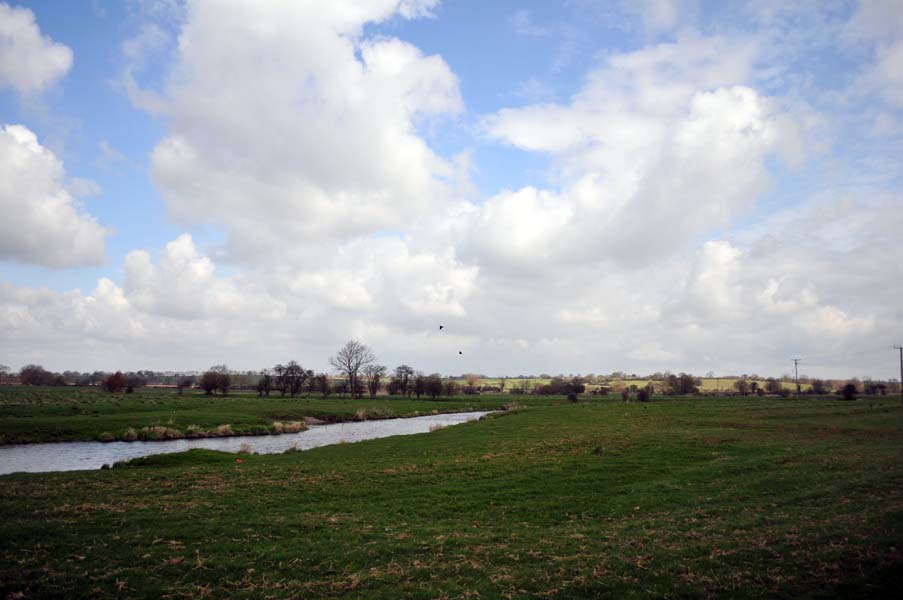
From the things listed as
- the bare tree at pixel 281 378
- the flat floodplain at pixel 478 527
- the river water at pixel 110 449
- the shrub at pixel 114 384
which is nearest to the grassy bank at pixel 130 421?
the river water at pixel 110 449

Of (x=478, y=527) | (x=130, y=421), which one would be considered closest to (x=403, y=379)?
(x=130, y=421)

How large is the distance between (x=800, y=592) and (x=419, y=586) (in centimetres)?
717

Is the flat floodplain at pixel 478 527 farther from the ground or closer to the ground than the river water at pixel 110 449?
farther from the ground

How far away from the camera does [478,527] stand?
48.9ft

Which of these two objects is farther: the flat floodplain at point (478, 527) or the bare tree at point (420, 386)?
the bare tree at point (420, 386)

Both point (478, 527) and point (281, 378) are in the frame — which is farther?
point (281, 378)

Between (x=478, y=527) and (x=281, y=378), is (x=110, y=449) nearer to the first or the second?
(x=478, y=527)

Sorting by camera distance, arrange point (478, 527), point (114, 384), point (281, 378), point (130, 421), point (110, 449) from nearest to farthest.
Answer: point (478, 527) < point (110, 449) < point (130, 421) < point (114, 384) < point (281, 378)

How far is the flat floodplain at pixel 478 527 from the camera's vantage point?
9953mm

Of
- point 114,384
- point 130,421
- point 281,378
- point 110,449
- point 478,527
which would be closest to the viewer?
point 478,527

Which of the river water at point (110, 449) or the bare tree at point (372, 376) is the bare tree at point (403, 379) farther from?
the river water at point (110, 449)

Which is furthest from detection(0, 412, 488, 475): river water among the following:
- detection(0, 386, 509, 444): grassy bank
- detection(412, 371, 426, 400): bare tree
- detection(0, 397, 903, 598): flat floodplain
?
detection(412, 371, 426, 400): bare tree

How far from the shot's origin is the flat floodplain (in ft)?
32.7

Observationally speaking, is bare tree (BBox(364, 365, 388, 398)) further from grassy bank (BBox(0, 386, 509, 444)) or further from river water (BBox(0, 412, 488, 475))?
river water (BBox(0, 412, 488, 475))
